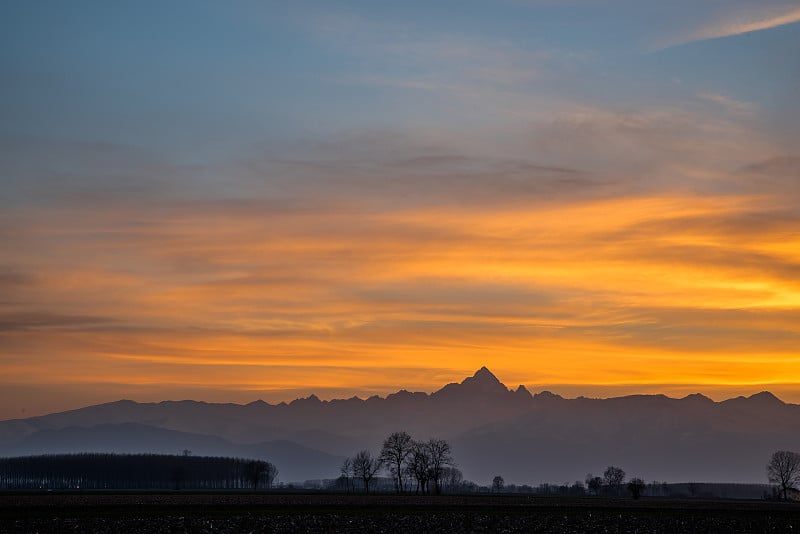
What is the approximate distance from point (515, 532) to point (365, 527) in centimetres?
1323

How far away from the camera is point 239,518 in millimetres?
83938

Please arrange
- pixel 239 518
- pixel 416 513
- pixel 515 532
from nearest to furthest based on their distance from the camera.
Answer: pixel 515 532 < pixel 239 518 < pixel 416 513

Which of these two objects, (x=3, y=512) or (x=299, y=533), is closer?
(x=299, y=533)

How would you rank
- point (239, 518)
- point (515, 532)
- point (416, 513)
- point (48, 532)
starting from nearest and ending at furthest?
1. point (48, 532)
2. point (515, 532)
3. point (239, 518)
4. point (416, 513)

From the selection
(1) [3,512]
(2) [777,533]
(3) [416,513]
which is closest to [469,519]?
(3) [416,513]

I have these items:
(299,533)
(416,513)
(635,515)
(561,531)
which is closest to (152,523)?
(299,533)

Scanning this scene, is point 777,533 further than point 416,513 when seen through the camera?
No

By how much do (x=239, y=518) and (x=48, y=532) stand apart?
738 inches

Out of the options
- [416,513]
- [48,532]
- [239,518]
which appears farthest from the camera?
[416,513]

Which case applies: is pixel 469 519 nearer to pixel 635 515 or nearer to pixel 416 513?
pixel 416 513

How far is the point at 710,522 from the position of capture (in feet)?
288

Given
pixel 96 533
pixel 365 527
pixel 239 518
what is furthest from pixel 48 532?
pixel 365 527

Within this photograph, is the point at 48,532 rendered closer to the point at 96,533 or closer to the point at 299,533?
the point at 96,533

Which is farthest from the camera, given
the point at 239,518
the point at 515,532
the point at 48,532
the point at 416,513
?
the point at 416,513
